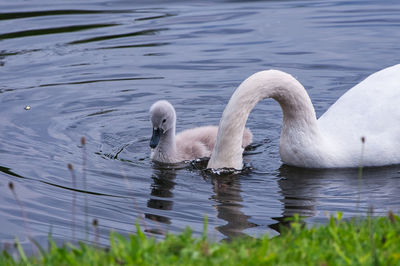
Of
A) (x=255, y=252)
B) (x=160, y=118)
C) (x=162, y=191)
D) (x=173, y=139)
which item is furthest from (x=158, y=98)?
(x=255, y=252)

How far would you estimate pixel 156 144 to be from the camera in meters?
8.21

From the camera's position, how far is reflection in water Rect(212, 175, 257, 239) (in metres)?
6.36

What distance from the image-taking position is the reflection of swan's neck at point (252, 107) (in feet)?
24.3

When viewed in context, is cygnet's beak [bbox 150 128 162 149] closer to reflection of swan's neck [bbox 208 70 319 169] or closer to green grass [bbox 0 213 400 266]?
reflection of swan's neck [bbox 208 70 319 169]

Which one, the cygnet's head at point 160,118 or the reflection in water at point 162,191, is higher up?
the cygnet's head at point 160,118

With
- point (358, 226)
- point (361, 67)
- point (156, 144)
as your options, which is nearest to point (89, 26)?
point (361, 67)

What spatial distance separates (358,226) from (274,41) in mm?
8227

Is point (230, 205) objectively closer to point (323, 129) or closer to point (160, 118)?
point (323, 129)

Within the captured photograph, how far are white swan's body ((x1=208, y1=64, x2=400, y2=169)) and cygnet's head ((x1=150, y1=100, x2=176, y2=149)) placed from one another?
38.3 inches

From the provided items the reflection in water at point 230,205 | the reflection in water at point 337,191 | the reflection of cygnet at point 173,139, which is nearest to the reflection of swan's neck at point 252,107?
the reflection in water at point 230,205

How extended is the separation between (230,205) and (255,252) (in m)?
2.54

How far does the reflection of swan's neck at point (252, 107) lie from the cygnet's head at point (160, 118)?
96 centimetres

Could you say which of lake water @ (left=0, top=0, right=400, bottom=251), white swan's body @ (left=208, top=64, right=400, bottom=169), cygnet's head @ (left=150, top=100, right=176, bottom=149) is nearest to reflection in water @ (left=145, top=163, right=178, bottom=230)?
lake water @ (left=0, top=0, right=400, bottom=251)

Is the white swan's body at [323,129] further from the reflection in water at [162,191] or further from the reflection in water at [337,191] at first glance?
the reflection in water at [162,191]
